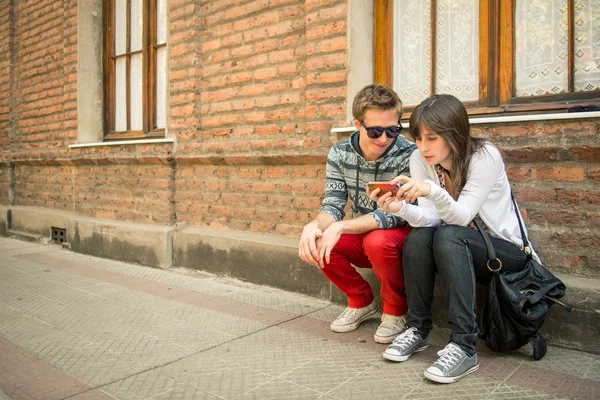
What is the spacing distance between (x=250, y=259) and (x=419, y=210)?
2.01 meters

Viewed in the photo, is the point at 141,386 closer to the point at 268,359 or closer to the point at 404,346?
the point at 268,359

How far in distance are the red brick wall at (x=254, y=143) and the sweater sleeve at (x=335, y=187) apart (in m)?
0.63

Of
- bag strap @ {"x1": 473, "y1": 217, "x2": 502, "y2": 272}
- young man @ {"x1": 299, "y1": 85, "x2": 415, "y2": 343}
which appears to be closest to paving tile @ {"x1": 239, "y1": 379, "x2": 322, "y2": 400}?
young man @ {"x1": 299, "y1": 85, "x2": 415, "y2": 343}

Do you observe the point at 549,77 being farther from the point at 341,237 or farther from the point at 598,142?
the point at 341,237

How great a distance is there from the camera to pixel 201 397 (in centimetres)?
231

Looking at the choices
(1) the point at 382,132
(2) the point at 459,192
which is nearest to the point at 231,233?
(1) the point at 382,132

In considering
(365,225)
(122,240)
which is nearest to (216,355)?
(365,225)

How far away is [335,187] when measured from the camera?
3227mm

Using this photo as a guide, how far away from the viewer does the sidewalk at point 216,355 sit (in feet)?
7.72

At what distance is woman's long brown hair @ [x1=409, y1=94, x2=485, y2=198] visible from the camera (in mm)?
2570

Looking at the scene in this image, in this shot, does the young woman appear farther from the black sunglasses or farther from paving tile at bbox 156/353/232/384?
paving tile at bbox 156/353/232/384

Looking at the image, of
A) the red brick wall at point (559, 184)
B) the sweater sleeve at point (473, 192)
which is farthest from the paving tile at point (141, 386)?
the red brick wall at point (559, 184)

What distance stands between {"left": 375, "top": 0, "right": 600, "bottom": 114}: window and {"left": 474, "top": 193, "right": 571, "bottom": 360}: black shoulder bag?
114 centimetres

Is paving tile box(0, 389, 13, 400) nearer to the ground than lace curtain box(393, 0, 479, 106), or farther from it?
nearer to the ground
